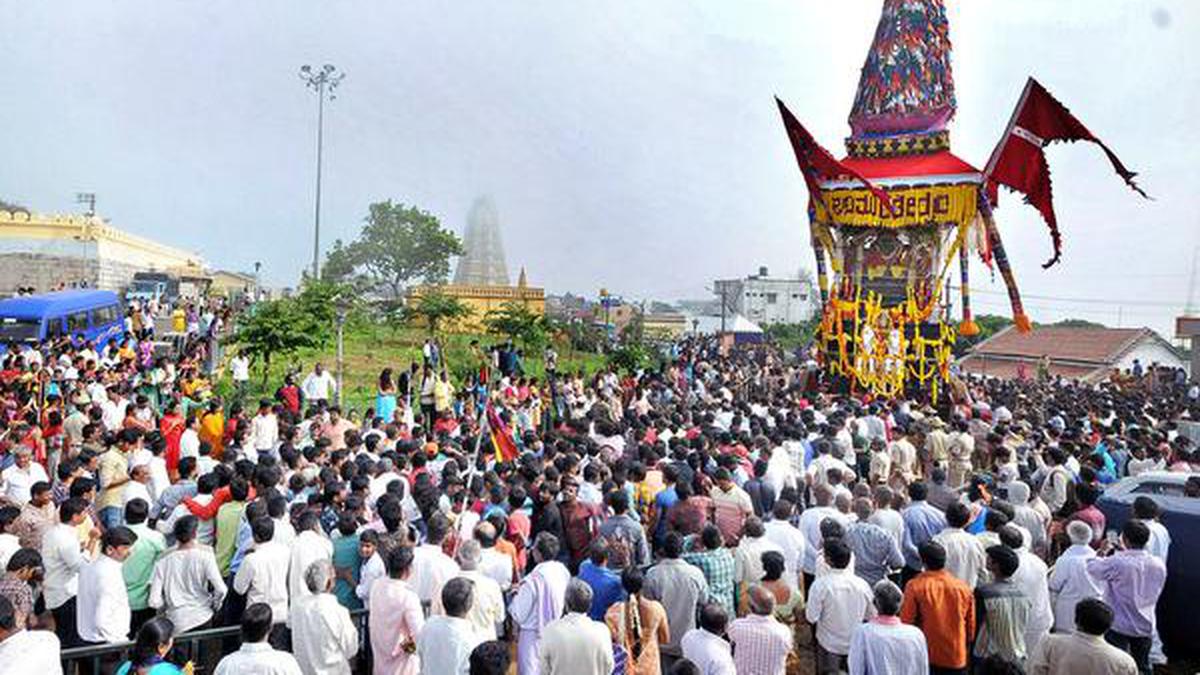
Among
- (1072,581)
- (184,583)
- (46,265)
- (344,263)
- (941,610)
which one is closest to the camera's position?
(941,610)

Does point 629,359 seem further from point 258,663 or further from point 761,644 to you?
Answer: point 258,663

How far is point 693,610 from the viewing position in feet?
18.6

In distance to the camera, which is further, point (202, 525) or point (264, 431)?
point (264, 431)

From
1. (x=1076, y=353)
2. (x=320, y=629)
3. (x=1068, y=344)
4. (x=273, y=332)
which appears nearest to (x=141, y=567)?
(x=320, y=629)

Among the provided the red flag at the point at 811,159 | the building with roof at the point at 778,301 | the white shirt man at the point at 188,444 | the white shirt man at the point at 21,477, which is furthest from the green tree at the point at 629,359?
the building with roof at the point at 778,301

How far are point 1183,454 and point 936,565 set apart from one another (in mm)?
7198

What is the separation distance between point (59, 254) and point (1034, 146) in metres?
35.6

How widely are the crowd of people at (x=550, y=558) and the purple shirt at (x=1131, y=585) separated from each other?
0.7 inches

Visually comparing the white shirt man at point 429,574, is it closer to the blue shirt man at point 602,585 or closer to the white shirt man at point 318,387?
the blue shirt man at point 602,585

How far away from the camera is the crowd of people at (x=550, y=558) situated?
474 centimetres

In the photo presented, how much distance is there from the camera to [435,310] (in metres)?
31.2

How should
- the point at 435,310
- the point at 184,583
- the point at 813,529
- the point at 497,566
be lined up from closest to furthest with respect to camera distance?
1. the point at 184,583
2. the point at 497,566
3. the point at 813,529
4. the point at 435,310

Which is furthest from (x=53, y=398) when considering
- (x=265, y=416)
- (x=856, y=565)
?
(x=856, y=565)

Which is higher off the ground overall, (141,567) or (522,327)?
(522,327)
